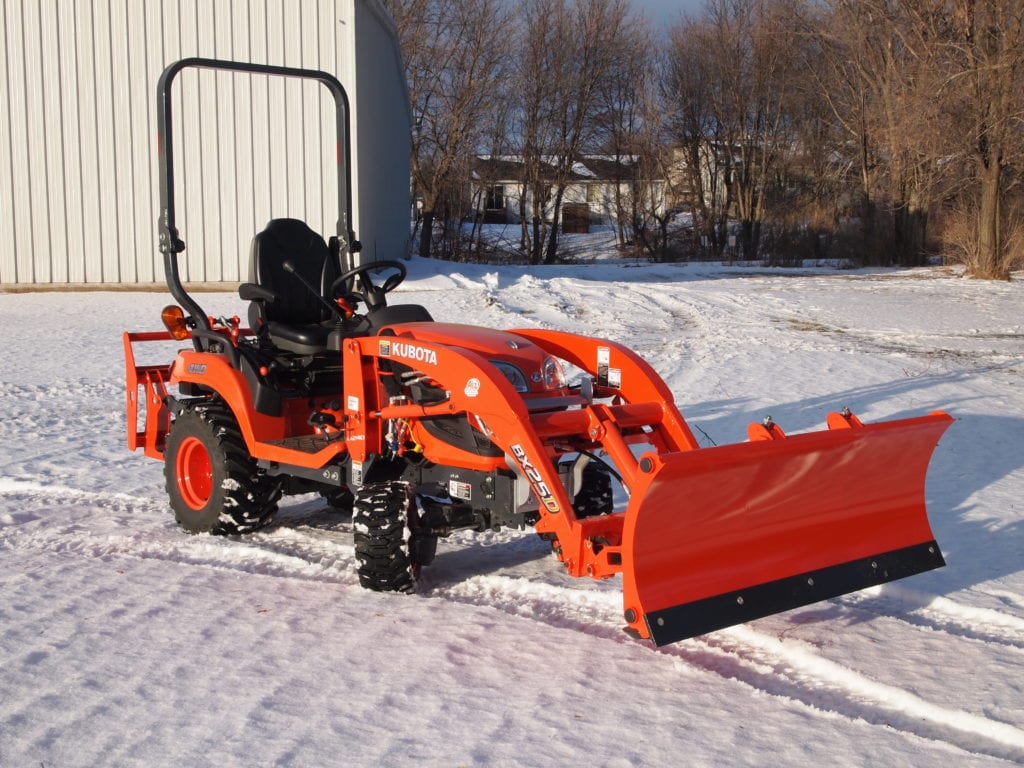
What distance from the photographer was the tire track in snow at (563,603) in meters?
3.45

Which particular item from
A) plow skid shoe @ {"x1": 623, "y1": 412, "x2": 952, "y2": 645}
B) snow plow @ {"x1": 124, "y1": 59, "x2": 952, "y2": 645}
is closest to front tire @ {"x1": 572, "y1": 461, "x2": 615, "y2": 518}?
snow plow @ {"x1": 124, "y1": 59, "x2": 952, "y2": 645}

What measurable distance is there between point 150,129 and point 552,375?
1337cm

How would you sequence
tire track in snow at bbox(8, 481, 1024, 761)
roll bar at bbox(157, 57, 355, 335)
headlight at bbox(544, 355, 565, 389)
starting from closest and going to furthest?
tire track in snow at bbox(8, 481, 1024, 761)
headlight at bbox(544, 355, 565, 389)
roll bar at bbox(157, 57, 355, 335)

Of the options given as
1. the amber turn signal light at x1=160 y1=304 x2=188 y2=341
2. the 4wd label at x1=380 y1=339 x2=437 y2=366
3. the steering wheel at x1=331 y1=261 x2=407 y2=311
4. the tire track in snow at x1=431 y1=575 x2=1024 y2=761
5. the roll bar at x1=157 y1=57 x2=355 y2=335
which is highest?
the roll bar at x1=157 y1=57 x2=355 y2=335

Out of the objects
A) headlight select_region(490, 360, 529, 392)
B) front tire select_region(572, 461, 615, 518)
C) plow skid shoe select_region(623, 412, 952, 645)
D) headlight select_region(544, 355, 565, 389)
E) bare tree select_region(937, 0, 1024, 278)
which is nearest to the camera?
plow skid shoe select_region(623, 412, 952, 645)

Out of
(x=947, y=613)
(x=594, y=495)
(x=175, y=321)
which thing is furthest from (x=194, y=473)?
(x=947, y=613)

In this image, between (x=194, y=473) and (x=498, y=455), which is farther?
(x=194, y=473)

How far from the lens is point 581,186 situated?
4031 cm

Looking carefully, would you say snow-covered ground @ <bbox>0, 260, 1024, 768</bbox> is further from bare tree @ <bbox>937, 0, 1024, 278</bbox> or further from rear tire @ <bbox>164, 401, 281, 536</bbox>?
bare tree @ <bbox>937, 0, 1024, 278</bbox>

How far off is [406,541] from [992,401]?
6.36m

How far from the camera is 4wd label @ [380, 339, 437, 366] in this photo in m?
4.50

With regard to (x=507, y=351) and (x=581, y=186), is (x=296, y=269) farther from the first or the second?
(x=581, y=186)

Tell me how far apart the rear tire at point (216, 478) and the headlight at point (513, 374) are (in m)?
1.58

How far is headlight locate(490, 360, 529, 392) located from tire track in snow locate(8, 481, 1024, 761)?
86 centimetres
